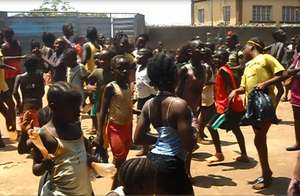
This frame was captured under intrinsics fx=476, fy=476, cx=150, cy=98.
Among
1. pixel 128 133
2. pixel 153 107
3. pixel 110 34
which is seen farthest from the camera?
pixel 110 34

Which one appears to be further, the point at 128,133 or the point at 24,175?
the point at 24,175

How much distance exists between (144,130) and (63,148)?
2.88 feet

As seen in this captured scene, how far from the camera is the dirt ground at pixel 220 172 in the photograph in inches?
229

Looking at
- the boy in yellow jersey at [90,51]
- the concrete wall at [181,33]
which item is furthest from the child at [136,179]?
the concrete wall at [181,33]

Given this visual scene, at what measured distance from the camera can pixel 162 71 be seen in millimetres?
3654

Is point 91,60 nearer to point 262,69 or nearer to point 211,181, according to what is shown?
point 211,181

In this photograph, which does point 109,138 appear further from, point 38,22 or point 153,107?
point 38,22

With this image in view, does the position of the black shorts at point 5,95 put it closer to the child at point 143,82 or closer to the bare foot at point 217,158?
the child at point 143,82

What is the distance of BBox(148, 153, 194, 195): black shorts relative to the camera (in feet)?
11.0

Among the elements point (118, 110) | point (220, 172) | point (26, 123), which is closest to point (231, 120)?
point (220, 172)

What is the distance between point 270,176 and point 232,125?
3.35 ft

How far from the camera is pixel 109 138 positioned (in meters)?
5.14

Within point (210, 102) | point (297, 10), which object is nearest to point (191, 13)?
point (297, 10)

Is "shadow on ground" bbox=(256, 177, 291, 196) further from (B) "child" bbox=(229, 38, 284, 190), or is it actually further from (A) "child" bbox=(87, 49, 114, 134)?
(A) "child" bbox=(87, 49, 114, 134)
